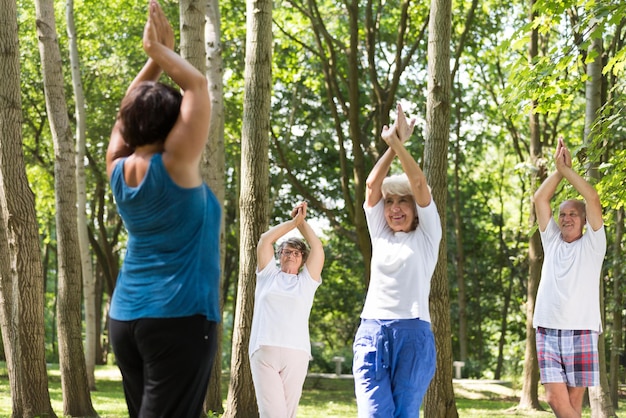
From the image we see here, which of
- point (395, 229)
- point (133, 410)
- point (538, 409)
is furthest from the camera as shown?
point (538, 409)

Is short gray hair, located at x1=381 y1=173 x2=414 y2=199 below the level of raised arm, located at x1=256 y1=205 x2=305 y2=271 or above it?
above

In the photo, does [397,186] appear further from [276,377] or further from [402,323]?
[276,377]

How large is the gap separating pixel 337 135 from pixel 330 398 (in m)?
5.32

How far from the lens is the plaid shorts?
7270mm

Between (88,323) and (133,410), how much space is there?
50.6ft

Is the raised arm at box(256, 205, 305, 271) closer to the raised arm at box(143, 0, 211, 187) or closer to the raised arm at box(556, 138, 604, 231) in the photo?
the raised arm at box(556, 138, 604, 231)

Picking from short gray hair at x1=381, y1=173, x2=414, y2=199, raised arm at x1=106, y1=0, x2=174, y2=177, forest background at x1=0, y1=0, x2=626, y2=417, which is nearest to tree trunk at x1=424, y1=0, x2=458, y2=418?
forest background at x1=0, y1=0, x2=626, y2=417

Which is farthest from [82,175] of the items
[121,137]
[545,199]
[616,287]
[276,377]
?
[121,137]

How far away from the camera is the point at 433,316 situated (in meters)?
9.79

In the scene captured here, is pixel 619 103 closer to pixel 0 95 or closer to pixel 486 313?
pixel 0 95

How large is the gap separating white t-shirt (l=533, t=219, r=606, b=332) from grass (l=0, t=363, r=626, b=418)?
7.15m

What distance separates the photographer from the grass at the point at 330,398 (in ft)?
48.9

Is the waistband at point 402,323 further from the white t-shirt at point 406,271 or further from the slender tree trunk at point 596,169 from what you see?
the slender tree trunk at point 596,169

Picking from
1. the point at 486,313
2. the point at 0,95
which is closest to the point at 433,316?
the point at 0,95
